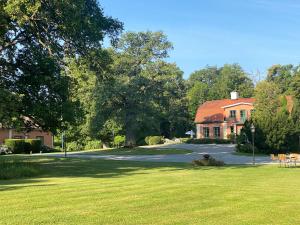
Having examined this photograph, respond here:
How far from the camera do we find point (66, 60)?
27672 millimetres

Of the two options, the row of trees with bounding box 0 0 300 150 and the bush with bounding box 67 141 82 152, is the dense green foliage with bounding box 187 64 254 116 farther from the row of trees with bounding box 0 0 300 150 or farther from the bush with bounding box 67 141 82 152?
the bush with bounding box 67 141 82 152

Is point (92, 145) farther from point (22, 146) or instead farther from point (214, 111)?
point (214, 111)

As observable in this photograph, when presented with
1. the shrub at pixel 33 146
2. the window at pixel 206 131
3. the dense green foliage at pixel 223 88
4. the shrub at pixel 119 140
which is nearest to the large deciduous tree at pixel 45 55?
the shrub at pixel 33 146

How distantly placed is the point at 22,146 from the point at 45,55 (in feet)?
90.3

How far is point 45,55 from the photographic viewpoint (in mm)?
25719

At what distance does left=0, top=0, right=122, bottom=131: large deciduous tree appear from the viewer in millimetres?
23016

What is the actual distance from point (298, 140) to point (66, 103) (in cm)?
2637

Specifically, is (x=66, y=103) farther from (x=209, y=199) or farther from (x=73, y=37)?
(x=209, y=199)

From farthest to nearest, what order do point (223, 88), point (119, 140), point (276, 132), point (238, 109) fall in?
point (223, 88) → point (238, 109) → point (119, 140) → point (276, 132)

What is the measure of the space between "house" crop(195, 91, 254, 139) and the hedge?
95.5 ft

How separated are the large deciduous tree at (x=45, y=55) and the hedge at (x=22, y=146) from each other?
24.8 m

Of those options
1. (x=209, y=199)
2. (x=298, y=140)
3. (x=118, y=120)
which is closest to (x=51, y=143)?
(x=118, y=120)

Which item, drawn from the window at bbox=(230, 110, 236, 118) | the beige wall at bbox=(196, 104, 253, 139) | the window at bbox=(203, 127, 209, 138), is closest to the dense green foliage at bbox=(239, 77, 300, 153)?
the beige wall at bbox=(196, 104, 253, 139)

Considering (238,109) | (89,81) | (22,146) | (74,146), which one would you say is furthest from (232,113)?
(22,146)
